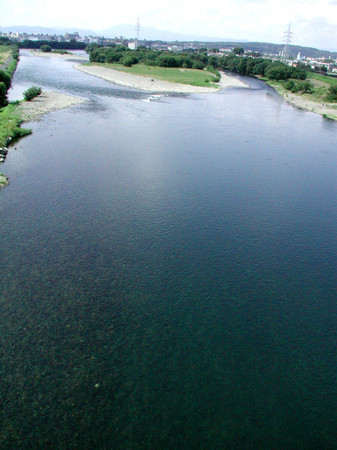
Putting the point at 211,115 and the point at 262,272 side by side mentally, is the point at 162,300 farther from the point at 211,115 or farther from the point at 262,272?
the point at 211,115

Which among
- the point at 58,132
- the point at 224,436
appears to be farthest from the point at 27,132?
the point at 224,436

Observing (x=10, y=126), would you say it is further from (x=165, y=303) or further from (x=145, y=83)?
(x=145, y=83)

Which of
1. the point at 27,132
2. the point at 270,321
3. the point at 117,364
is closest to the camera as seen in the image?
the point at 117,364

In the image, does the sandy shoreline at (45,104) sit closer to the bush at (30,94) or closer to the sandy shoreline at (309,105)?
the bush at (30,94)

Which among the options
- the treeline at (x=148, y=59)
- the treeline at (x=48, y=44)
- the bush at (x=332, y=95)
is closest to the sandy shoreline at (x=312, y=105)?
the bush at (x=332, y=95)

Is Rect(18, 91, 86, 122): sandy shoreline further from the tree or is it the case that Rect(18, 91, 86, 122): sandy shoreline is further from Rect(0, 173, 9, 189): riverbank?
the tree

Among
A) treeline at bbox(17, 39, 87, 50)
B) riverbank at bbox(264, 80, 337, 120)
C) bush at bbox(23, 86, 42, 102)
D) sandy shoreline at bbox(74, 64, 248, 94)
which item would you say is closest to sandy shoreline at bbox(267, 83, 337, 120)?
riverbank at bbox(264, 80, 337, 120)
